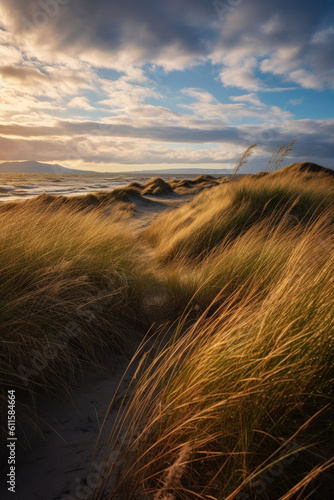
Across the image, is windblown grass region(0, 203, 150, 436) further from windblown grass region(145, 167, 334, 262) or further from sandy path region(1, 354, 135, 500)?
windblown grass region(145, 167, 334, 262)

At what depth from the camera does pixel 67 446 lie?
146 cm

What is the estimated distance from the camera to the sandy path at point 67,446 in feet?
4.13

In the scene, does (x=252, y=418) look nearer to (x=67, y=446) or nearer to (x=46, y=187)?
(x=67, y=446)

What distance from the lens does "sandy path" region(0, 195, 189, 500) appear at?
126 centimetres

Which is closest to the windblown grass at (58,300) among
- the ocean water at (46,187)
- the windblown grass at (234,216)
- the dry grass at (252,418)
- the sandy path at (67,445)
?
the sandy path at (67,445)

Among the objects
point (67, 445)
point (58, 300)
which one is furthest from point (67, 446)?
point (58, 300)

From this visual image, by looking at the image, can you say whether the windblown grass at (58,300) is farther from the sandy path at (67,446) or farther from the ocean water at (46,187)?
the ocean water at (46,187)

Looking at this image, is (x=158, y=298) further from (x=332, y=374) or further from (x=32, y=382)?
(x=332, y=374)

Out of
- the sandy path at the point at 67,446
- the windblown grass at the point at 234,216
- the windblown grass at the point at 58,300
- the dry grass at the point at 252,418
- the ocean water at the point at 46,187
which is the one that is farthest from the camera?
the ocean water at the point at 46,187

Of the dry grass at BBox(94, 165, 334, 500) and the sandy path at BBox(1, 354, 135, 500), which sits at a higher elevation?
the dry grass at BBox(94, 165, 334, 500)

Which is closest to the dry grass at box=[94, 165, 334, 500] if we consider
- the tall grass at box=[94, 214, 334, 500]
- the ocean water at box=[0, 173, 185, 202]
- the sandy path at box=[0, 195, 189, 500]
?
the tall grass at box=[94, 214, 334, 500]

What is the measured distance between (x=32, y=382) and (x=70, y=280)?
0.72m

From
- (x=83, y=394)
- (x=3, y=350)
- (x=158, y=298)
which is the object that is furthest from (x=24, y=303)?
(x=158, y=298)

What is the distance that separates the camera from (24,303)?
1.82m
